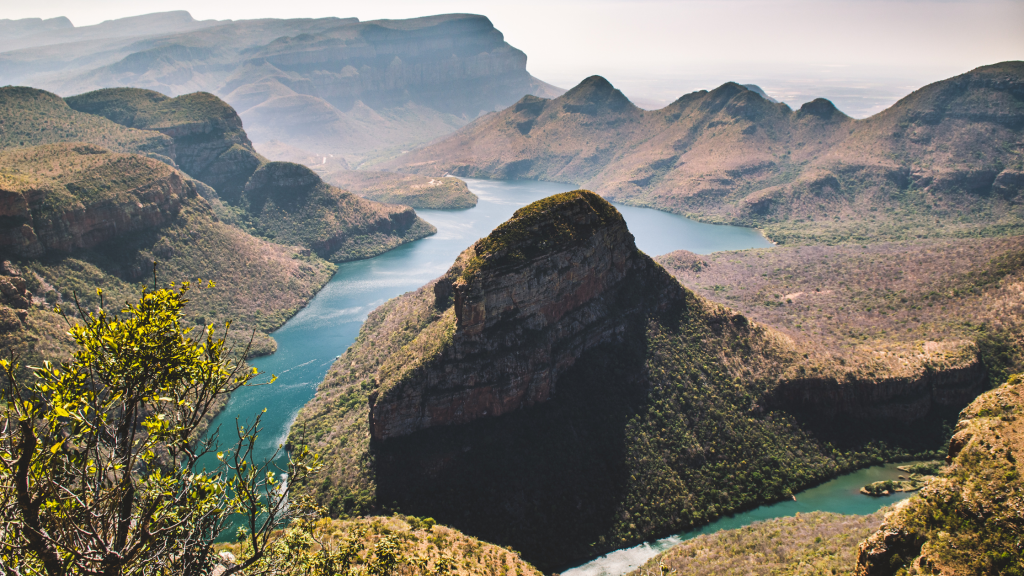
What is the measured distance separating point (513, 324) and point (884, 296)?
6214cm

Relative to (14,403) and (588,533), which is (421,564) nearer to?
(588,533)

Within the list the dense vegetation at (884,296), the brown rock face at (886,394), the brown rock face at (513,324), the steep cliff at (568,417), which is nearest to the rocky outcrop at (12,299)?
the steep cliff at (568,417)

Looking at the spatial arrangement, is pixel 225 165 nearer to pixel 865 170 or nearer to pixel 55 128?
pixel 55 128

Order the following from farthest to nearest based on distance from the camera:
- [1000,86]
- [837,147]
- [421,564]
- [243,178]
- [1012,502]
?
[837,147] → [1000,86] → [243,178] → [421,564] → [1012,502]

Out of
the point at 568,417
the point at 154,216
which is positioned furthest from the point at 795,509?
the point at 154,216

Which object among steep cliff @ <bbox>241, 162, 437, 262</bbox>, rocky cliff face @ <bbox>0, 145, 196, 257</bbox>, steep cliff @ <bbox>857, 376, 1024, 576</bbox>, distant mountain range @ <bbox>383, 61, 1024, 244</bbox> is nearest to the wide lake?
steep cliff @ <bbox>241, 162, 437, 262</bbox>

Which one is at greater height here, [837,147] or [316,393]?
[837,147]

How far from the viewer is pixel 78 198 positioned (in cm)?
7294

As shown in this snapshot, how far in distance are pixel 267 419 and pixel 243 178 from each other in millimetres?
92647

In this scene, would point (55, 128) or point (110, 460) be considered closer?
point (110, 460)

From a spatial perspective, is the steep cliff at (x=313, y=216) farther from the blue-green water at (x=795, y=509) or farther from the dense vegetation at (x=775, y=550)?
the dense vegetation at (x=775, y=550)

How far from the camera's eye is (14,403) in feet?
33.4

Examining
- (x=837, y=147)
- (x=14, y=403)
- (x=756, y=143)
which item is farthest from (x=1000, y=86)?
(x=14, y=403)

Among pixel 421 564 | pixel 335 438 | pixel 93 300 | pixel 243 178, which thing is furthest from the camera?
pixel 243 178
